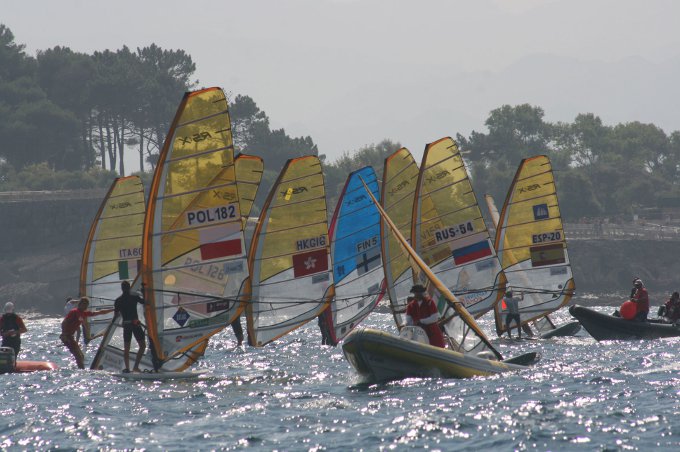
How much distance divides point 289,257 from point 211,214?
663 cm

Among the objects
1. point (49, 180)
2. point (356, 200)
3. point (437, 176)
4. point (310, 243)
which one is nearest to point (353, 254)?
point (356, 200)

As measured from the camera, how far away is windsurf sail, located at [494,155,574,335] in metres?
33.2

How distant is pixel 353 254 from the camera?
30219 millimetres

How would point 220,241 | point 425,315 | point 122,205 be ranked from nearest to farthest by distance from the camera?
point 425,315, point 220,241, point 122,205

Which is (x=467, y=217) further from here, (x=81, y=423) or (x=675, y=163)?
(x=675, y=163)

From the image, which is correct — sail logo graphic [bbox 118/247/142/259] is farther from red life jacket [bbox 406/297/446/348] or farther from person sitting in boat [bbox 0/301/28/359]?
red life jacket [bbox 406/297/446/348]

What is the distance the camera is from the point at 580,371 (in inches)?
876

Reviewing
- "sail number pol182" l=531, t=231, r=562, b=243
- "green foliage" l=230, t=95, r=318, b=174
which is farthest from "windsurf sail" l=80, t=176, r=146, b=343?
"green foliage" l=230, t=95, r=318, b=174

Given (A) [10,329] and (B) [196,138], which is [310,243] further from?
(A) [10,329]

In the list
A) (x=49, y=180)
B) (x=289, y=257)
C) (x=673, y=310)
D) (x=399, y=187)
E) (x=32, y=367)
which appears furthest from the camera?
(x=49, y=180)

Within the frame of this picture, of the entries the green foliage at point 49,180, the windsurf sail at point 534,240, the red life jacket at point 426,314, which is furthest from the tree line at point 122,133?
the red life jacket at point 426,314

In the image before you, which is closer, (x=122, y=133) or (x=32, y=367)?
(x=32, y=367)

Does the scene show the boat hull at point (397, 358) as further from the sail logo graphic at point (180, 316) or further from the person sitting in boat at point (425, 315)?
the sail logo graphic at point (180, 316)

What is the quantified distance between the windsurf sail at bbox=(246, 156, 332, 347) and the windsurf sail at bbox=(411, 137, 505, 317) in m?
2.82
